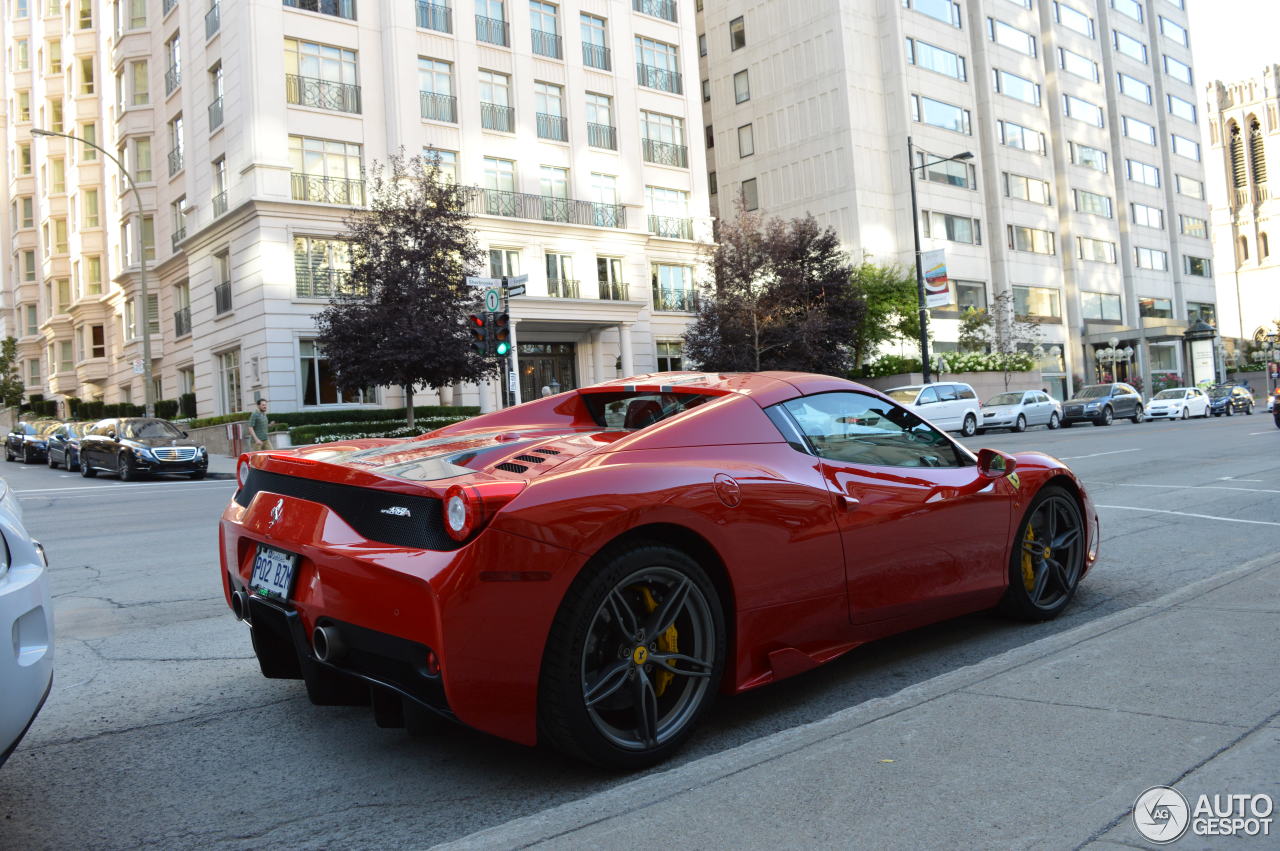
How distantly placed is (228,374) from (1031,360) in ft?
117

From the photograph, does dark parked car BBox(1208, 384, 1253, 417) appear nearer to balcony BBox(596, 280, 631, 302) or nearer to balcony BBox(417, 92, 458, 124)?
balcony BBox(596, 280, 631, 302)

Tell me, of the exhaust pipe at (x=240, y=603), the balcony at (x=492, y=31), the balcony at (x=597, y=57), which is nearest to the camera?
the exhaust pipe at (x=240, y=603)

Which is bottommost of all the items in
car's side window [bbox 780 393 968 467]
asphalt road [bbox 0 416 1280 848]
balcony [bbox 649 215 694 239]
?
asphalt road [bbox 0 416 1280 848]

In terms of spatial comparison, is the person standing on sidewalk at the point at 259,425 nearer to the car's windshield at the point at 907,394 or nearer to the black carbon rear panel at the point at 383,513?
the car's windshield at the point at 907,394

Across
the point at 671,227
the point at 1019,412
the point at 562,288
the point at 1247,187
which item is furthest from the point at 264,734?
the point at 1247,187

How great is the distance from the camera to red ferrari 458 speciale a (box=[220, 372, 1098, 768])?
9.83 ft

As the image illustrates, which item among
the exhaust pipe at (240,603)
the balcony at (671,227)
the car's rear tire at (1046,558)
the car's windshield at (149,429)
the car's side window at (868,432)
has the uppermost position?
the balcony at (671,227)

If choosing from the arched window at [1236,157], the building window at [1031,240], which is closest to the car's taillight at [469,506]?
the building window at [1031,240]

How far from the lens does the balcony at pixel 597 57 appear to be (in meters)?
36.9

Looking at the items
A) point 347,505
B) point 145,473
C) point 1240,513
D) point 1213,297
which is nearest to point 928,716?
point 347,505

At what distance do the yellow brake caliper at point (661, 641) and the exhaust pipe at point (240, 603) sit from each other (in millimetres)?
1506

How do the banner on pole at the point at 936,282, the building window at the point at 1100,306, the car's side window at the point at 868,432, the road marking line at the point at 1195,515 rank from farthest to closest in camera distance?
the building window at the point at 1100,306 → the banner on pole at the point at 936,282 → the road marking line at the point at 1195,515 → the car's side window at the point at 868,432

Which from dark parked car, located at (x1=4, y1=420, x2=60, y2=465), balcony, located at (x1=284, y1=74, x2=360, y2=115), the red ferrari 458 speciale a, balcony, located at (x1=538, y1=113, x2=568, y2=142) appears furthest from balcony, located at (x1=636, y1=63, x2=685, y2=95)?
the red ferrari 458 speciale a

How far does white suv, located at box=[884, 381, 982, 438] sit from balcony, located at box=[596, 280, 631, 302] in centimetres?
1093
